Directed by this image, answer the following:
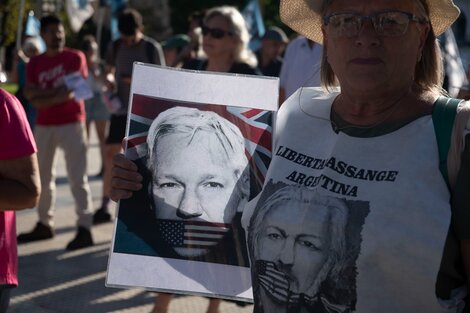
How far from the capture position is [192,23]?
10.7 meters

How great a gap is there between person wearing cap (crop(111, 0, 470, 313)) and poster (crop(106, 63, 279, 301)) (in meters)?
0.19

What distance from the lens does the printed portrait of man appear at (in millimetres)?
2672

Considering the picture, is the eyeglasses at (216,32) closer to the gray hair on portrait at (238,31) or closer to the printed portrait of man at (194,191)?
the gray hair on portrait at (238,31)

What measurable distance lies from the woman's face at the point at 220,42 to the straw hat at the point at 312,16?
2947mm

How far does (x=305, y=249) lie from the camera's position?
2.23 meters

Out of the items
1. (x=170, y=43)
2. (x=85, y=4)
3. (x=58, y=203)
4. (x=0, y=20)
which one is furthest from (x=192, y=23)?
(x=0, y=20)

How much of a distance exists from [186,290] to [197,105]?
1.76 feet

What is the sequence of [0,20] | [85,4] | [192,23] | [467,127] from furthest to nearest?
[0,20]
[85,4]
[192,23]
[467,127]

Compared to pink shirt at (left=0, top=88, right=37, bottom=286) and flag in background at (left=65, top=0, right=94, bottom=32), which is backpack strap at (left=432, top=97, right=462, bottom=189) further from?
flag in background at (left=65, top=0, right=94, bottom=32)

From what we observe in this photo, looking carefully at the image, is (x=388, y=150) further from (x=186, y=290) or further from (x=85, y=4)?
(x=85, y=4)

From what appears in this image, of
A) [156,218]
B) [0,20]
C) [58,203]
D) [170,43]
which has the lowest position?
[0,20]

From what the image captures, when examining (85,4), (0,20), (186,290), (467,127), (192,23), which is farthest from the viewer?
(0,20)

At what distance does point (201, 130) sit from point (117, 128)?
5.96 metres

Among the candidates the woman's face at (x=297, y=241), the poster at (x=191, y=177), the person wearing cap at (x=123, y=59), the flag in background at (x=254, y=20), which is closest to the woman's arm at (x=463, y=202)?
the woman's face at (x=297, y=241)
